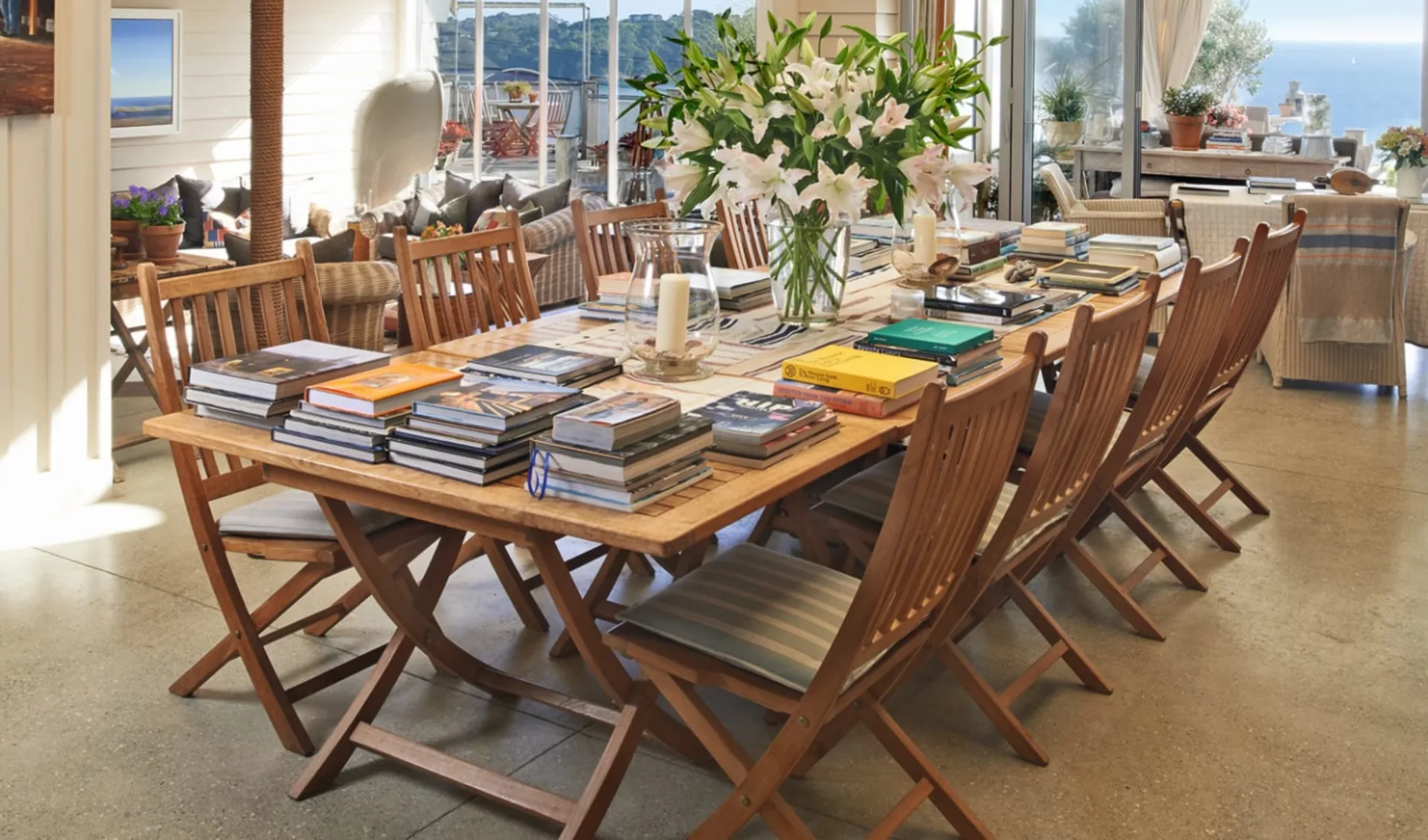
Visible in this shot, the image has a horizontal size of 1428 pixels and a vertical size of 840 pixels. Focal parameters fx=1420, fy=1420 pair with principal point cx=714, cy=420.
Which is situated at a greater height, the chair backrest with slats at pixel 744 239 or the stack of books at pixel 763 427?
the chair backrest with slats at pixel 744 239

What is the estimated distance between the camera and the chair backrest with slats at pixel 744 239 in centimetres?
489

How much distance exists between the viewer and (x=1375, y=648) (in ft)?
11.7

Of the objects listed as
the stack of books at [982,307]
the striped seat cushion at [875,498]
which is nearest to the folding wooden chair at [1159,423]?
the striped seat cushion at [875,498]

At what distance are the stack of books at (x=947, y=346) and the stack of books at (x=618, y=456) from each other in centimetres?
81

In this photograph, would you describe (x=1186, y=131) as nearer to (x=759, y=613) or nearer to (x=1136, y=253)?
(x=1136, y=253)

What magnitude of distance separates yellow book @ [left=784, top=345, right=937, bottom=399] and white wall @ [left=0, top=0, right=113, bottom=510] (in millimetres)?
2657

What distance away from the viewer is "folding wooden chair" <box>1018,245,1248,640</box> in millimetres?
3291

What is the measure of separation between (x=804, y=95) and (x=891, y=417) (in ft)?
3.06

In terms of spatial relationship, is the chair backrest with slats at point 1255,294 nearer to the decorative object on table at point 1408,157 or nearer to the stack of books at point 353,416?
the stack of books at point 353,416

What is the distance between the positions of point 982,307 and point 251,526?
1.83 metres

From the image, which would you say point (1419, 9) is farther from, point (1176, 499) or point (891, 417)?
point (891, 417)

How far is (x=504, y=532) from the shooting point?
2.30 metres

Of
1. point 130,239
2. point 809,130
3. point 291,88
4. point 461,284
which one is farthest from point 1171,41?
point 461,284

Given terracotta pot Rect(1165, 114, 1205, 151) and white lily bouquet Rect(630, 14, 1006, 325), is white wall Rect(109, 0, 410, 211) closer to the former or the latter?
terracotta pot Rect(1165, 114, 1205, 151)
